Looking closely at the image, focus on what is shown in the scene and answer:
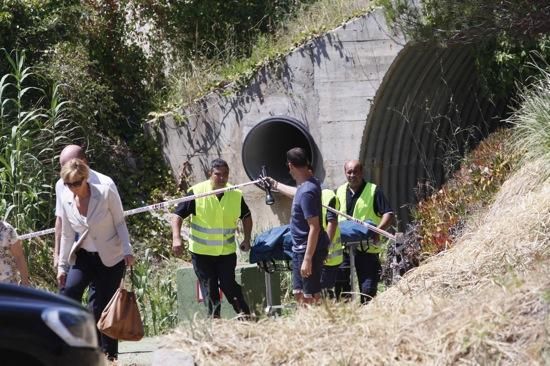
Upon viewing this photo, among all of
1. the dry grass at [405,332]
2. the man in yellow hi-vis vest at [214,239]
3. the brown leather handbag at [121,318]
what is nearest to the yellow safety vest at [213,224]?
the man in yellow hi-vis vest at [214,239]

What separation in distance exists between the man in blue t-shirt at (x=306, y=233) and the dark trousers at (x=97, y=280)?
4.50 ft

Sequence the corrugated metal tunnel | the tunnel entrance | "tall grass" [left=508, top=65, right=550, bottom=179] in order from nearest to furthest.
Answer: "tall grass" [left=508, top=65, right=550, bottom=179]
the corrugated metal tunnel
the tunnel entrance

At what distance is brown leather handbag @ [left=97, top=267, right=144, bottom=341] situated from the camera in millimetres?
8586

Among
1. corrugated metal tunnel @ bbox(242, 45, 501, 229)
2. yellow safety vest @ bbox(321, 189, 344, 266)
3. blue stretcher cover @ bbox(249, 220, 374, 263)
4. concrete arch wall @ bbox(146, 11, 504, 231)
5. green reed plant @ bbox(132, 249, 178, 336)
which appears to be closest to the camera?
yellow safety vest @ bbox(321, 189, 344, 266)

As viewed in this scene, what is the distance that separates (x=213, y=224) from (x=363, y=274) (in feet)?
4.65

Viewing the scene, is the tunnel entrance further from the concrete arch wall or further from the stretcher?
the stretcher

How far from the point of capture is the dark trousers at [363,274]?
1095 centimetres

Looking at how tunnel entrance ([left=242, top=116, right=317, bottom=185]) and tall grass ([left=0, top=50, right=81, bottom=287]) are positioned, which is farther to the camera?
tunnel entrance ([left=242, top=116, right=317, bottom=185])

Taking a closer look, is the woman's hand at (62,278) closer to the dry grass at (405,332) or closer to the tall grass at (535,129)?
the dry grass at (405,332)

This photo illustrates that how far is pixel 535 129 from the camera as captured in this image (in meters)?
12.1

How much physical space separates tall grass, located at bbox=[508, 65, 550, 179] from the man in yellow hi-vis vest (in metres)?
2.98

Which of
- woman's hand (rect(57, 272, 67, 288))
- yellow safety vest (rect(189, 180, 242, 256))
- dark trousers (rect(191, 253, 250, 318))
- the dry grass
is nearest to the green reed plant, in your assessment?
dark trousers (rect(191, 253, 250, 318))

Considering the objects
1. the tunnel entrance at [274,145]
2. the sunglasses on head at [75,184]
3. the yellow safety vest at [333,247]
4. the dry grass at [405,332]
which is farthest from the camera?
the tunnel entrance at [274,145]

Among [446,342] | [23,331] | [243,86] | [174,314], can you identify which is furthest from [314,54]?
[23,331]
